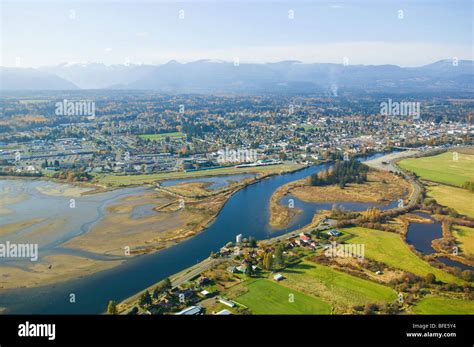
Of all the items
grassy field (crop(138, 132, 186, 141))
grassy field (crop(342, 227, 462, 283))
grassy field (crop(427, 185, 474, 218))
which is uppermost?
grassy field (crop(138, 132, 186, 141))

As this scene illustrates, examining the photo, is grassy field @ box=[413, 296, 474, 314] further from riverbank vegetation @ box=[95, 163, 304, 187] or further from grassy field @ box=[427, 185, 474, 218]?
riverbank vegetation @ box=[95, 163, 304, 187]

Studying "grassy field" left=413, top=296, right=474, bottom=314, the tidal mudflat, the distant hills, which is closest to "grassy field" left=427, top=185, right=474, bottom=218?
"grassy field" left=413, top=296, right=474, bottom=314

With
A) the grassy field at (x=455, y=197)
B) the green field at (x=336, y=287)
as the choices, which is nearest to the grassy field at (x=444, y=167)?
the grassy field at (x=455, y=197)

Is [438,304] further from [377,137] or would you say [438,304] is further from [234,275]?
[377,137]

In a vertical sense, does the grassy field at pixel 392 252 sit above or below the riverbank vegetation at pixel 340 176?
below

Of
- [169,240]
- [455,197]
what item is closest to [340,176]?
[455,197]

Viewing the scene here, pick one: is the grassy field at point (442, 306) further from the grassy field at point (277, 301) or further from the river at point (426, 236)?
the river at point (426, 236)

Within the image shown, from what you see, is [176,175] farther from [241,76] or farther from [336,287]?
[241,76]
